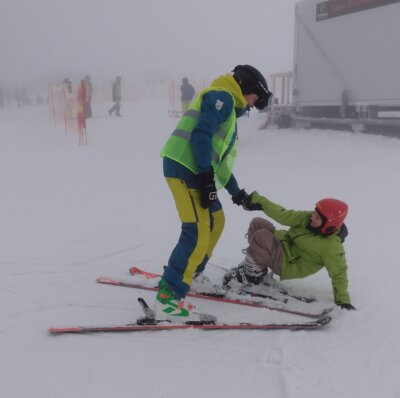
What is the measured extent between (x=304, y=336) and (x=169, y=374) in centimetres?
92

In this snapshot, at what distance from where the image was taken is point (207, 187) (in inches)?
110

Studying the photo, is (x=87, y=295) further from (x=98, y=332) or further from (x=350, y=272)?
(x=350, y=272)

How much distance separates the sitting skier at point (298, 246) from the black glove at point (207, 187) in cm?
69

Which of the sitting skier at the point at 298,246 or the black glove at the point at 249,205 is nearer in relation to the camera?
the sitting skier at the point at 298,246

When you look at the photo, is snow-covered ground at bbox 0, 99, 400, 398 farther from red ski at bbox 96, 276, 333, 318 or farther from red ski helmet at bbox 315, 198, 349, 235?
red ski helmet at bbox 315, 198, 349, 235

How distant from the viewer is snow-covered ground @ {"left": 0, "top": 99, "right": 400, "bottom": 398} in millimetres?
2383

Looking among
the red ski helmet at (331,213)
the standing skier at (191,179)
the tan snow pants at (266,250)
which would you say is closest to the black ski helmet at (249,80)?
the standing skier at (191,179)

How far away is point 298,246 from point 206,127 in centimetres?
125

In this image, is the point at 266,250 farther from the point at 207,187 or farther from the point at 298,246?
the point at 207,187

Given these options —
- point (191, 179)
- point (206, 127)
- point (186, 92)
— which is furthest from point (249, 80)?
point (186, 92)

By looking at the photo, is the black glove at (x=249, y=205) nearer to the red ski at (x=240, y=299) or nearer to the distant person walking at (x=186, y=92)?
the red ski at (x=240, y=299)

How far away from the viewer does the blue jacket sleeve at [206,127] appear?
8.96 feet

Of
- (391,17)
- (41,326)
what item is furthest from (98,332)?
(391,17)

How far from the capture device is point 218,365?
8.31 ft
